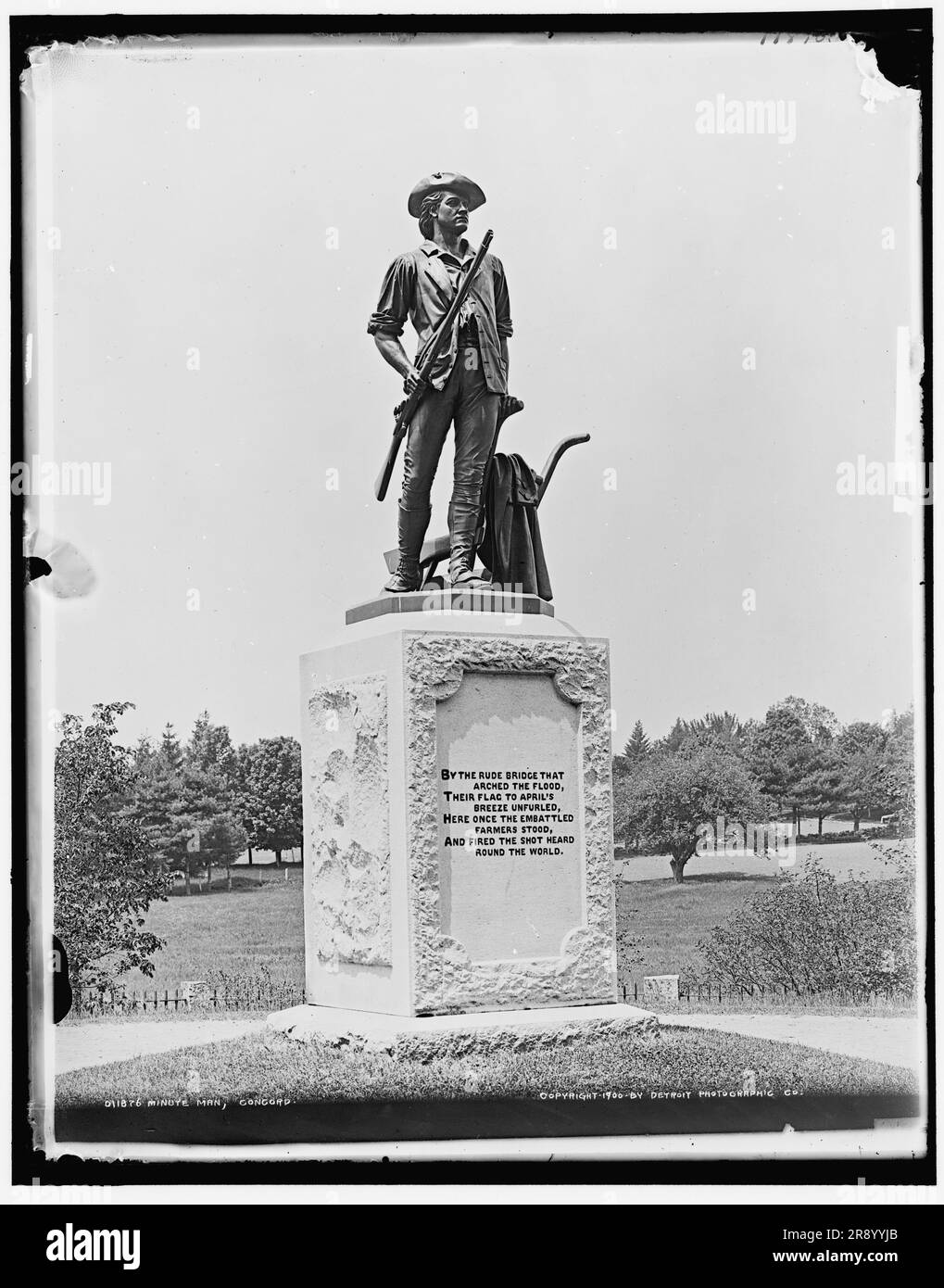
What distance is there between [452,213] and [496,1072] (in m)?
4.80

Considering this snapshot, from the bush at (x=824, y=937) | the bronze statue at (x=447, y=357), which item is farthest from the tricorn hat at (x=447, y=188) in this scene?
the bush at (x=824, y=937)

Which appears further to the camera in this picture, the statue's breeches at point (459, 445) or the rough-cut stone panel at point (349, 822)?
the statue's breeches at point (459, 445)

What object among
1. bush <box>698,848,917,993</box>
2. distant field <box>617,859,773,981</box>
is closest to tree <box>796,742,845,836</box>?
distant field <box>617,859,773,981</box>

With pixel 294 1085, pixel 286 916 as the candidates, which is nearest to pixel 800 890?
pixel 286 916

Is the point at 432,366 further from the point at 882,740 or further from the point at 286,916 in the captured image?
the point at 882,740

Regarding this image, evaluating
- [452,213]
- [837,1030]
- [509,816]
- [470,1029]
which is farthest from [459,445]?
[837,1030]

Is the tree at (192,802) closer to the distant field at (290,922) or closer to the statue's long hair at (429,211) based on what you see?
the distant field at (290,922)

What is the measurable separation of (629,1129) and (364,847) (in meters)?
2.09

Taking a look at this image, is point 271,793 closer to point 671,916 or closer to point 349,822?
point 671,916

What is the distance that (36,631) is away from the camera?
8570mm

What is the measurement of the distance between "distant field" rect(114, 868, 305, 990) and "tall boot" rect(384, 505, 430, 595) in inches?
179

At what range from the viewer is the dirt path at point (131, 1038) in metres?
9.81

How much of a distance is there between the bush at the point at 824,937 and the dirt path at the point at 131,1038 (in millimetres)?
4454

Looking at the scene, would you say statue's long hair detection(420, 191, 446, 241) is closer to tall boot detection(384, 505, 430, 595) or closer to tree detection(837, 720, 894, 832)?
tall boot detection(384, 505, 430, 595)
